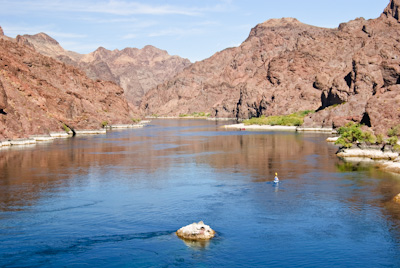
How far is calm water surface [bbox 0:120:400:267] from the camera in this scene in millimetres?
36281

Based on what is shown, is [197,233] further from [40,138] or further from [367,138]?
[40,138]

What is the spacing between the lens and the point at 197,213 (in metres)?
48.3

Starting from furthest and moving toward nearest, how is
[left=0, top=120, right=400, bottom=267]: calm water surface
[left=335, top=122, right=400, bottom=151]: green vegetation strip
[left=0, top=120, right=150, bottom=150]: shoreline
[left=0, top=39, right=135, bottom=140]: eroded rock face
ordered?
[left=0, top=39, right=135, bottom=140]: eroded rock face < [left=0, top=120, right=150, bottom=150]: shoreline < [left=335, top=122, right=400, bottom=151]: green vegetation strip < [left=0, top=120, right=400, bottom=267]: calm water surface

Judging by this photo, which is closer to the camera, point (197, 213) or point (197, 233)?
point (197, 233)

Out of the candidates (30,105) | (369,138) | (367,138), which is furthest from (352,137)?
(30,105)

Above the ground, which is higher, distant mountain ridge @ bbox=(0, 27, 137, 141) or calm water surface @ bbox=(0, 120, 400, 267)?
distant mountain ridge @ bbox=(0, 27, 137, 141)

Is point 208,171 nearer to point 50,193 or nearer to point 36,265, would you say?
point 50,193

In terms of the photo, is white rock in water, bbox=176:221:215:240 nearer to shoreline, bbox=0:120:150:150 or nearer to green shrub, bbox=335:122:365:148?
green shrub, bbox=335:122:365:148

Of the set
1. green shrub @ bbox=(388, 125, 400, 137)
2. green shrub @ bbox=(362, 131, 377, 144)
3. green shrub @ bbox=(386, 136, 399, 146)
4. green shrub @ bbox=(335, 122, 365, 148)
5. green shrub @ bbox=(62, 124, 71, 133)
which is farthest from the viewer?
green shrub @ bbox=(62, 124, 71, 133)

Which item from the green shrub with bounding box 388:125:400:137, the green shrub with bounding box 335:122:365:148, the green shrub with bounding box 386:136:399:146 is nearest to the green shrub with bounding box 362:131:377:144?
the green shrub with bounding box 335:122:365:148

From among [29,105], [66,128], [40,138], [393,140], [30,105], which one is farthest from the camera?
[66,128]

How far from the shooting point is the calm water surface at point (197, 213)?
119 feet

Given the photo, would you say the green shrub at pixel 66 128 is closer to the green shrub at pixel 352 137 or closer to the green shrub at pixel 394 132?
the green shrub at pixel 352 137

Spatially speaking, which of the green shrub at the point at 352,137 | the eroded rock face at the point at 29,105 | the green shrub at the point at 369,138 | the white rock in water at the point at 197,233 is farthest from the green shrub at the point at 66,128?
the white rock in water at the point at 197,233
